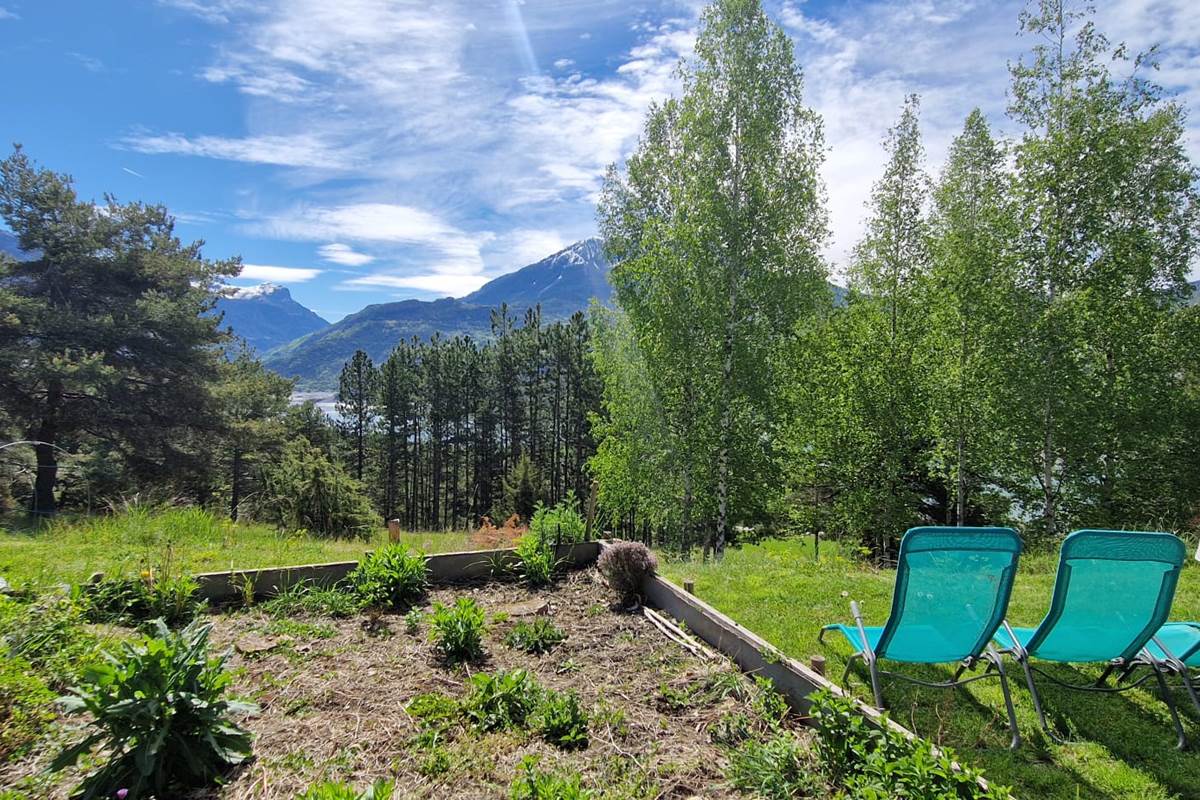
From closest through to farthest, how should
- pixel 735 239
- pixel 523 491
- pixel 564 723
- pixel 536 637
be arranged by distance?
pixel 564 723, pixel 536 637, pixel 735 239, pixel 523 491

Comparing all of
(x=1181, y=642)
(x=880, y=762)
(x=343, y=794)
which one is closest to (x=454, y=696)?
(x=343, y=794)

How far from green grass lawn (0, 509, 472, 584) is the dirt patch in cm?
130

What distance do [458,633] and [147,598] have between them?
7.63ft

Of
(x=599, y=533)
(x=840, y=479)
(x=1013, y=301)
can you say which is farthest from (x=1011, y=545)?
(x=840, y=479)

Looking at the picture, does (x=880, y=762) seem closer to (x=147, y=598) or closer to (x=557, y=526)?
(x=557, y=526)

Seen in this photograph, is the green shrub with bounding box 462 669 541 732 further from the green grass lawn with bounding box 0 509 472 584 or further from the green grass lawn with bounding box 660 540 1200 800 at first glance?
the green grass lawn with bounding box 0 509 472 584

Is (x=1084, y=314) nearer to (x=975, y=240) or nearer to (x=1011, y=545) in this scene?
(x=975, y=240)

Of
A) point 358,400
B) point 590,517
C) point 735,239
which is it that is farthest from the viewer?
point 358,400

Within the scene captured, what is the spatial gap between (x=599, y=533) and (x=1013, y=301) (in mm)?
7929

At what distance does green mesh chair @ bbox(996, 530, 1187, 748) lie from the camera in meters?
2.54

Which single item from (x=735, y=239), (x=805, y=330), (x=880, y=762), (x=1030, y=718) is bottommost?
(x=1030, y=718)

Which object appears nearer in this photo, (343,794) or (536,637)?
(343,794)

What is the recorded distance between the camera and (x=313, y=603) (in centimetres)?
420

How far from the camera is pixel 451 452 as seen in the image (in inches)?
1585
